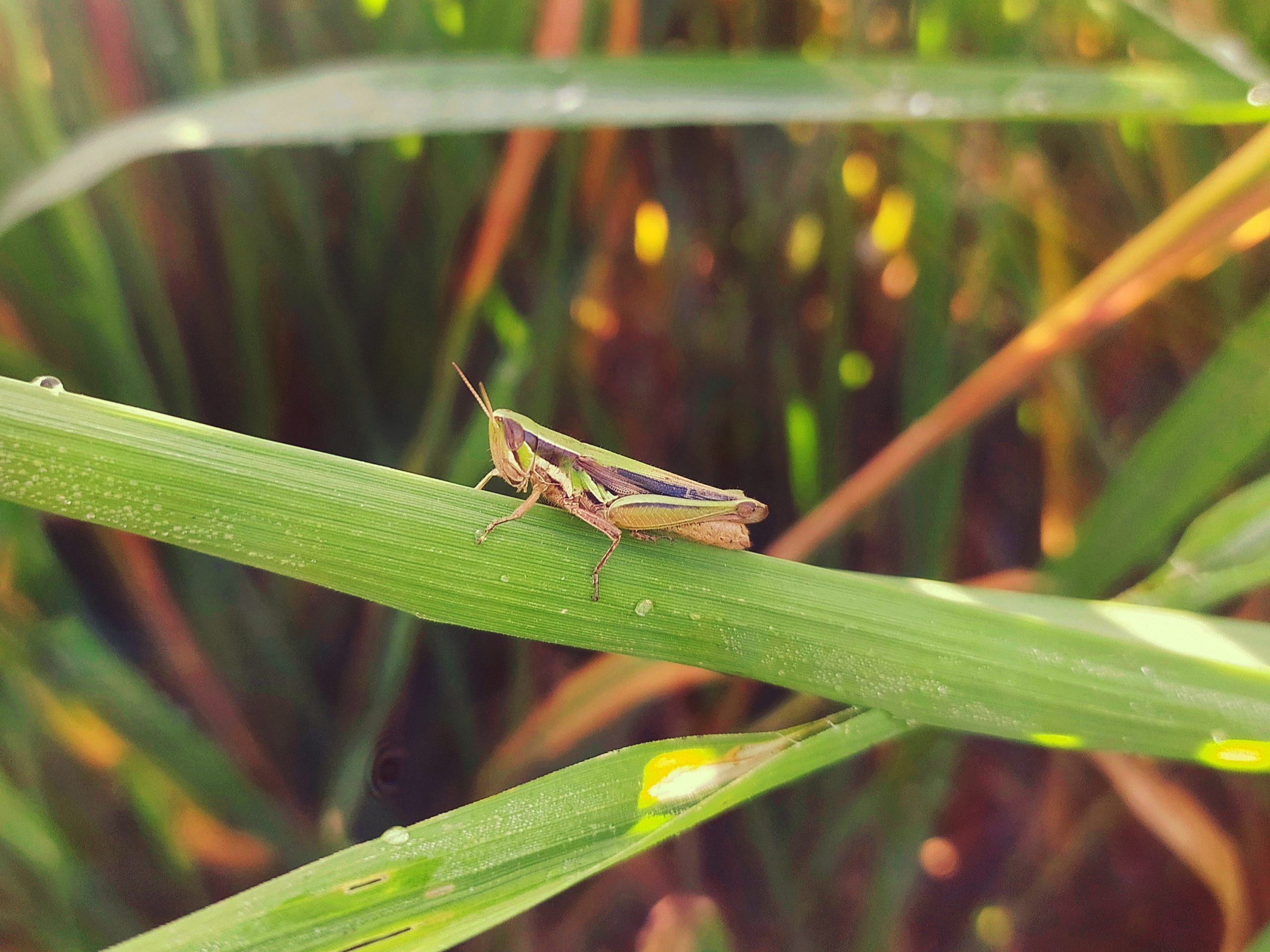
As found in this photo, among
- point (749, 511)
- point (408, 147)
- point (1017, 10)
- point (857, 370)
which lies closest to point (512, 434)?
point (749, 511)

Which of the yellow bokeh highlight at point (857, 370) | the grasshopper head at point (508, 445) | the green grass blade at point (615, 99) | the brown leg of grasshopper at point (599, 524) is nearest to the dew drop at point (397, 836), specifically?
the brown leg of grasshopper at point (599, 524)

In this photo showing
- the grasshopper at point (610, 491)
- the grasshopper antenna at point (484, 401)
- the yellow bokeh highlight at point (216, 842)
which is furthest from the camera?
the yellow bokeh highlight at point (216, 842)

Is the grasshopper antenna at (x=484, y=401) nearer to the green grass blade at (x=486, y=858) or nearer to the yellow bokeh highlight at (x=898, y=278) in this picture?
the green grass blade at (x=486, y=858)

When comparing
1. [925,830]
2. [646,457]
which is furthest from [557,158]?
[925,830]

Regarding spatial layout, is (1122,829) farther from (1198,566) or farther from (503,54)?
(503,54)

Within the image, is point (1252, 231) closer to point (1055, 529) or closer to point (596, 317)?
point (1055, 529)
